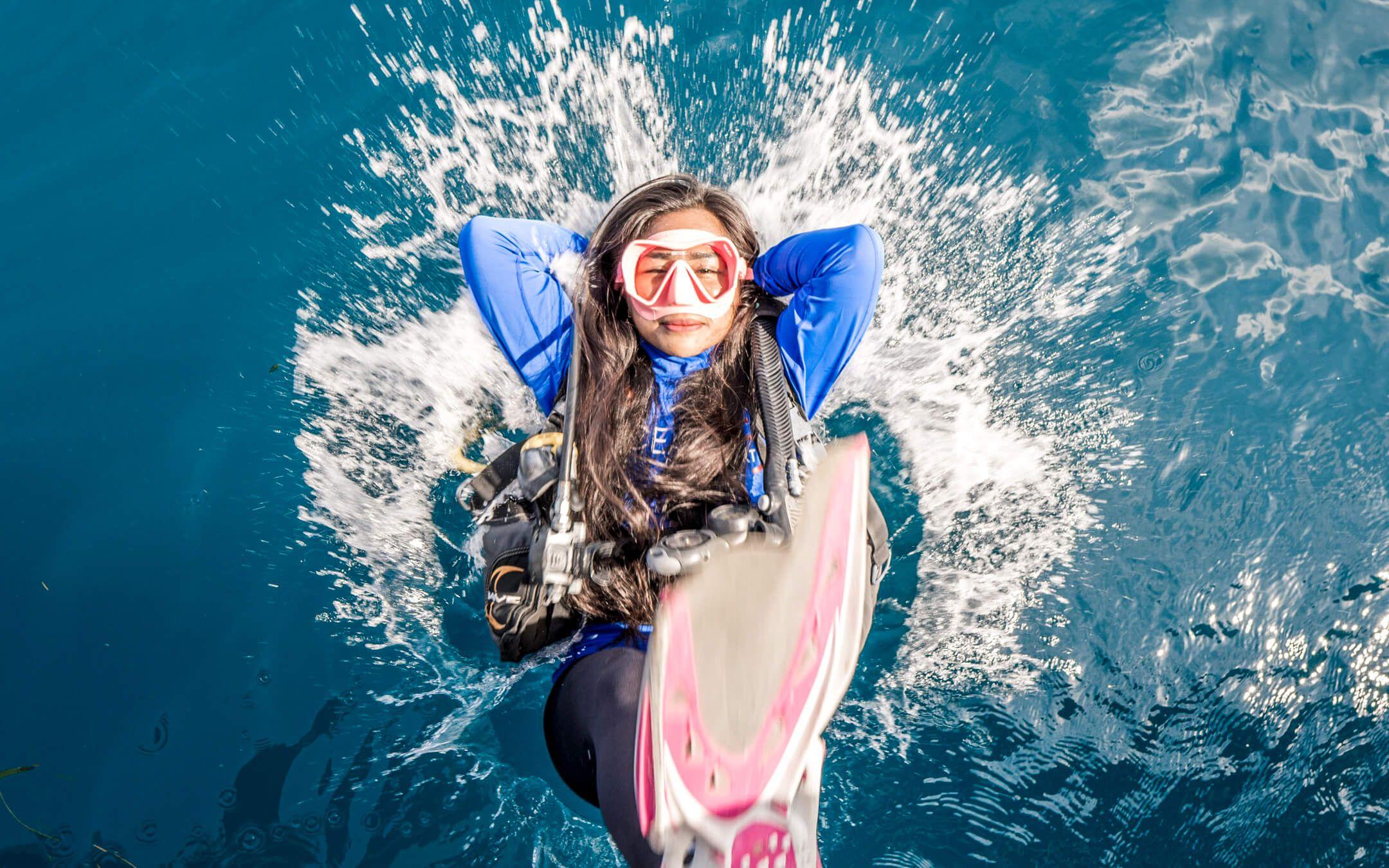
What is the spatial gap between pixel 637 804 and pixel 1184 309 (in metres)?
2.58

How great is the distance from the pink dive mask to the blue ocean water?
0.97 metres

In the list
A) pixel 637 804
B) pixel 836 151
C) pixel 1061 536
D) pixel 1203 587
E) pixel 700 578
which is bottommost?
pixel 1203 587

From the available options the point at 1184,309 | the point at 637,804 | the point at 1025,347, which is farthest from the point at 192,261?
the point at 1184,309

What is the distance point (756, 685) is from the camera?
1.72 m

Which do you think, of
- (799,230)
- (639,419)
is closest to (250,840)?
(639,419)

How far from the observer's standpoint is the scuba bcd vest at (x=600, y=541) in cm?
193

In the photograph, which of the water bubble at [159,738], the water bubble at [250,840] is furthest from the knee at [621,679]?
the water bubble at [159,738]

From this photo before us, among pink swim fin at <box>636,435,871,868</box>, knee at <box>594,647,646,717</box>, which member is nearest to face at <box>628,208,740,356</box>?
pink swim fin at <box>636,435,871,868</box>

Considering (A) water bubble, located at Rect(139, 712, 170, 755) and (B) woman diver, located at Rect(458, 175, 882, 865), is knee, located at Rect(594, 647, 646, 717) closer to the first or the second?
(B) woman diver, located at Rect(458, 175, 882, 865)

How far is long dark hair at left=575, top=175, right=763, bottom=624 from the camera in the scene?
7.01 feet

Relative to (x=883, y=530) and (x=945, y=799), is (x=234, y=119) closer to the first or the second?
(x=883, y=530)

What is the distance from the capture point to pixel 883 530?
2.16m

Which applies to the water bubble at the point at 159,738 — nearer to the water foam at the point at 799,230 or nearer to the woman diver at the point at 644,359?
the water foam at the point at 799,230

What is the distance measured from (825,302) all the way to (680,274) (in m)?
0.38
